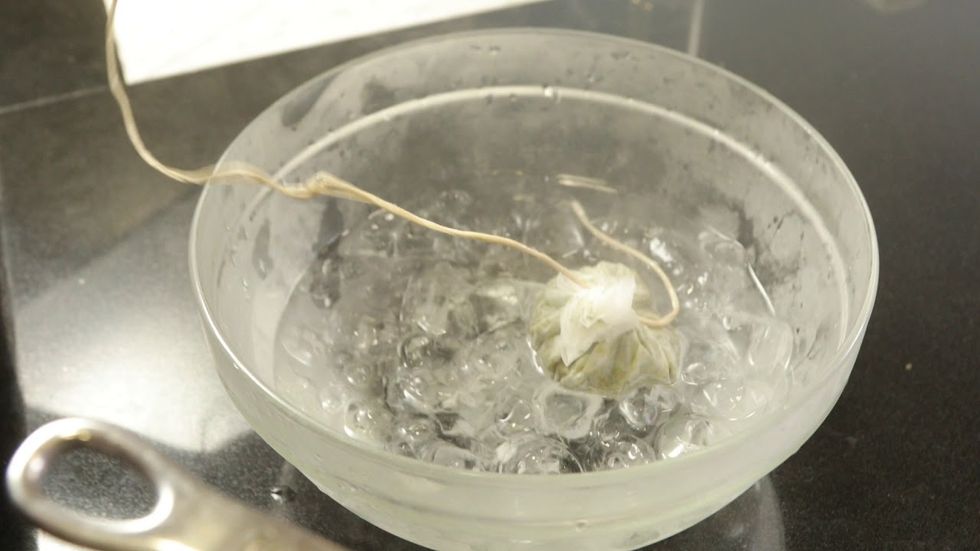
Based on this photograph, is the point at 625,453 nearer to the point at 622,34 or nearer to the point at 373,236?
the point at 373,236

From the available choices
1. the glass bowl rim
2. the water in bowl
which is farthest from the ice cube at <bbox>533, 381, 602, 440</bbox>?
the glass bowl rim

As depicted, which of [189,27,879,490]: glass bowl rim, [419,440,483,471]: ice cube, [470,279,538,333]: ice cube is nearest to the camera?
[189,27,879,490]: glass bowl rim

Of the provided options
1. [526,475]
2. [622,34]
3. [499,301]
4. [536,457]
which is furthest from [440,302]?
[622,34]

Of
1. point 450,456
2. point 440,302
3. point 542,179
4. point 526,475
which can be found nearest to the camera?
point 526,475

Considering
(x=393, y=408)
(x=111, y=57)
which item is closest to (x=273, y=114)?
(x=111, y=57)

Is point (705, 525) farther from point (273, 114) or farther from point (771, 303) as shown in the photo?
point (273, 114)

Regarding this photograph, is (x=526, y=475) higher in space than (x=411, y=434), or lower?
higher

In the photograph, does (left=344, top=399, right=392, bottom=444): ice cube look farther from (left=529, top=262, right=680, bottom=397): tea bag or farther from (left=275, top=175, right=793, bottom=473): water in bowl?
(left=529, top=262, right=680, bottom=397): tea bag
